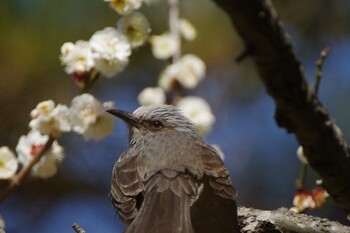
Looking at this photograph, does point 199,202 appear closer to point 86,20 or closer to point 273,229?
point 273,229

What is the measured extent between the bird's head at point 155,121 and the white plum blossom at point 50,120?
3.84 ft

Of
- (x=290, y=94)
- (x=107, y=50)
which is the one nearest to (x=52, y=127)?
(x=107, y=50)

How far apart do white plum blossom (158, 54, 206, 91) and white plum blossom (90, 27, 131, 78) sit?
0.40 metres

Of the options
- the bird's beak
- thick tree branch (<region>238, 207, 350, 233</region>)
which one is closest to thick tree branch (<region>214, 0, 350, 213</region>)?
thick tree branch (<region>238, 207, 350, 233</region>)

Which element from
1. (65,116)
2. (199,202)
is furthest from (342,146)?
(65,116)

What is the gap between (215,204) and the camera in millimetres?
3736

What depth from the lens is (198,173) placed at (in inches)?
154

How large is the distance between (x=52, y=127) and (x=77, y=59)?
37 cm

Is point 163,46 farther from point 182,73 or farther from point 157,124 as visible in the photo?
point 157,124

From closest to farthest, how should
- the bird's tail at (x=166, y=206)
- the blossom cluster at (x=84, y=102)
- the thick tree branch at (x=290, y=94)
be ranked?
the thick tree branch at (x=290, y=94)
the bird's tail at (x=166, y=206)
the blossom cluster at (x=84, y=102)

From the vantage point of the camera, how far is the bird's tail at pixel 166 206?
348 centimetres

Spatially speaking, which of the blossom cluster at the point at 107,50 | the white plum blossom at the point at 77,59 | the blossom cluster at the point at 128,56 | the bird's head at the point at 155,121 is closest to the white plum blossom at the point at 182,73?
the blossom cluster at the point at 128,56

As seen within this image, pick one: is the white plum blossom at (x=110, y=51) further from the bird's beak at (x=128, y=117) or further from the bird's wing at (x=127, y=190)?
the bird's beak at (x=128, y=117)

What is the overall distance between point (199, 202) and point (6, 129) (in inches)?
97.2
